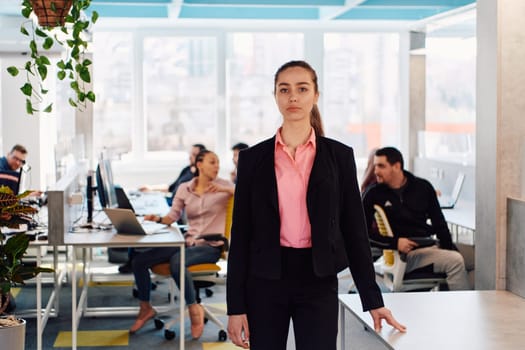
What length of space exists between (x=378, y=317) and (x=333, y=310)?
215mm

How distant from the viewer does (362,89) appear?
1279cm

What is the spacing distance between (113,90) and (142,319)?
6464 mm

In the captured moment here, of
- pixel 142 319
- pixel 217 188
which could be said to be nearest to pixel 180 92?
pixel 217 188

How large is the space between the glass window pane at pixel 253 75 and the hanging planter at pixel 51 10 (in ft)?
28.2

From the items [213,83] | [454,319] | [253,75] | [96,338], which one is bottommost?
[96,338]

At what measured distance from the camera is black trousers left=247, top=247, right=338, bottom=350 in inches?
102

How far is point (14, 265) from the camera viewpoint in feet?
13.0

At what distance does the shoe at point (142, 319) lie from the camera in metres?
6.08

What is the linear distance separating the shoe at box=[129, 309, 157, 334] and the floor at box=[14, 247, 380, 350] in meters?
0.04

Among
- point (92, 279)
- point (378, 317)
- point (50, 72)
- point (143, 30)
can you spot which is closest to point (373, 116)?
point (143, 30)

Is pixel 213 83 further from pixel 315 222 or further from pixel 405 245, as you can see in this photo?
pixel 315 222

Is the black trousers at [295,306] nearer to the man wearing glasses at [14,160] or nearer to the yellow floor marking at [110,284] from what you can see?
the yellow floor marking at [110,284]

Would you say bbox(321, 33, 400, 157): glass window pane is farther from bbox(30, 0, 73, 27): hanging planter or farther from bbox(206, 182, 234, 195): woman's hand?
bbox(30, 0, 73, 27): hanging planter

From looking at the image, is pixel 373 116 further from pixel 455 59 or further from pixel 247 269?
pixel 247 269
